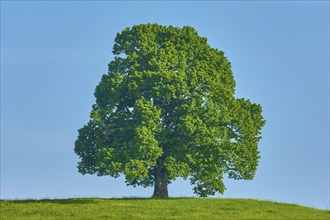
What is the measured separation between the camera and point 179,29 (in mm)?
63344

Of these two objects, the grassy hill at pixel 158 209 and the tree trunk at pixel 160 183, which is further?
the tree trunk at pixel 160 183

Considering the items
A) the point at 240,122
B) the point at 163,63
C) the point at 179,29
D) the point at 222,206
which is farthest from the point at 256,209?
the point at 179,29

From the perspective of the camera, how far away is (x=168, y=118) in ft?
198

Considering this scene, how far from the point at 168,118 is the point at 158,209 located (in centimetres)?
Answer: 1111

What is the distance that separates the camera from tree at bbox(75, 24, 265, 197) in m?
57.5

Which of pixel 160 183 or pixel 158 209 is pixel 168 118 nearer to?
Answer: pixel 160 183

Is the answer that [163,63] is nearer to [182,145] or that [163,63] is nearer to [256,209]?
[182,145]

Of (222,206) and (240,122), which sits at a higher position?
(240,122)

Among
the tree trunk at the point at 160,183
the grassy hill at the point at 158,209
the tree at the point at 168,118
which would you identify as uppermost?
the tree at the point at 168,118

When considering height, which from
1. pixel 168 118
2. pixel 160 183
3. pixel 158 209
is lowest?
pixel 158 209

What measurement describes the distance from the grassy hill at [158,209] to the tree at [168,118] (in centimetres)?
287

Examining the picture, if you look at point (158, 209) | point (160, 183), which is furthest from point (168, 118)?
point (158, 209)

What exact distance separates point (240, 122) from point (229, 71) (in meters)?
6.07

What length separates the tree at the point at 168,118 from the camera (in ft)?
189
